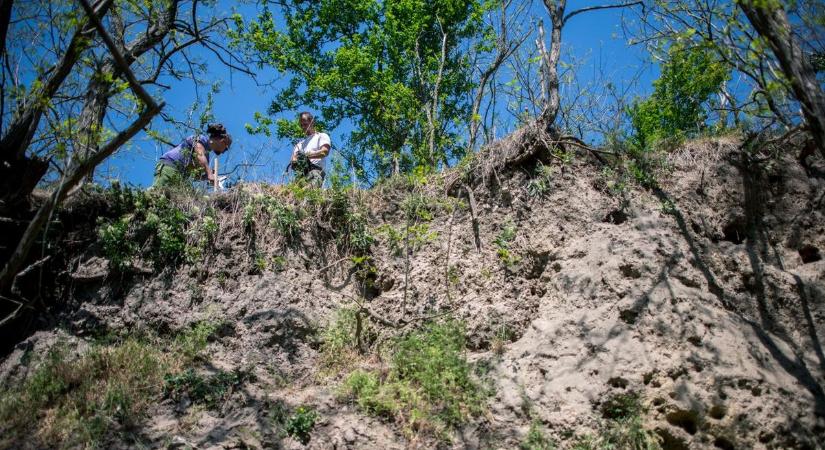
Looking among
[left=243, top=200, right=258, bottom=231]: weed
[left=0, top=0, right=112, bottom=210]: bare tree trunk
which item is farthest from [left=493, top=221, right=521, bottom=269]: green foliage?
[left=0, top=0, right=112, bottom=210]: bare tree trunk

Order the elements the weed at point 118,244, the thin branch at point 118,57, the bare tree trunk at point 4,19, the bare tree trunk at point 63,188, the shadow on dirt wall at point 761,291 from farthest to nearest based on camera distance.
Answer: the weed at point 118,244, the bare tree trunk at point 4,19, the shadow on dirt wall at point 761,291, the bare tree trunk at point 63,188, the thin branch at point 118,57

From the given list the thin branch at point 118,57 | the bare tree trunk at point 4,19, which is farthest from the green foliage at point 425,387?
the bare tree trunk at point 4,19

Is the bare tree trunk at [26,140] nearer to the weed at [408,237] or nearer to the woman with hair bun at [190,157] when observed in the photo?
the woman with hair bun at [190,157]

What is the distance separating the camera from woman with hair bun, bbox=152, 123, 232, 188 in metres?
7.87

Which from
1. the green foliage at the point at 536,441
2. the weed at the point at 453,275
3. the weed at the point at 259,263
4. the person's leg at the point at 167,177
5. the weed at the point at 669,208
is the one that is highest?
the person's leg at the point at 167,177

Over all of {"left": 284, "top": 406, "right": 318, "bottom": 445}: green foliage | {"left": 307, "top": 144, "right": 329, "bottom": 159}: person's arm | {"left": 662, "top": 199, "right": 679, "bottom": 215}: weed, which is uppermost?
{"left": 307, "top": 144, "right": 329, "bottom": 159}: person's arm

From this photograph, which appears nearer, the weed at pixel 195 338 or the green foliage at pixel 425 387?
the green foliage at pixel 425 387

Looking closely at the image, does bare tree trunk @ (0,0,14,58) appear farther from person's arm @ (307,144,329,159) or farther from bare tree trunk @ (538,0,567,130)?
bare tree trunk @ (538,0,567,130)

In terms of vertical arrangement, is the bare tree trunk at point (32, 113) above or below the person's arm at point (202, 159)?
below

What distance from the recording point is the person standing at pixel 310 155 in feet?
27.0

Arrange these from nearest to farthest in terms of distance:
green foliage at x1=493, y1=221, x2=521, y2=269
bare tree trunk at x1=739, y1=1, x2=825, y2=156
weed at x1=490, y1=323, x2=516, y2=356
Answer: bare tree trunk at x1=739, y1=1, x2=825, y2=156, weed at x1=490, y1=323, x2=516, y2=356, green foliage at x1=493, y1=221, x2=521, y2=269

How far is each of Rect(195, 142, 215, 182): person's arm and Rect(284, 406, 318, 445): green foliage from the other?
396cm

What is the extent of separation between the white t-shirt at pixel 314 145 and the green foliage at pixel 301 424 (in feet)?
13.0

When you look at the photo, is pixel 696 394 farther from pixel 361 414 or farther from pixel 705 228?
pixel 361 414
